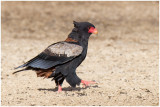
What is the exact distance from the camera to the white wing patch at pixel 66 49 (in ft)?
28.1

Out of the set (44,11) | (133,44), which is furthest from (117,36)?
(44,11)

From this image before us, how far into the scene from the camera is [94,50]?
14.9 m

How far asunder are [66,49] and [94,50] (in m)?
6.20

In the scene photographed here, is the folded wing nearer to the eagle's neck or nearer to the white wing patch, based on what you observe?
the white wing patch

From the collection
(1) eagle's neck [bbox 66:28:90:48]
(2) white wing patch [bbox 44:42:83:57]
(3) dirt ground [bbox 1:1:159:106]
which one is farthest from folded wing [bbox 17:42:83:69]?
(3) dirt ground [bbox 1:1:159:106]

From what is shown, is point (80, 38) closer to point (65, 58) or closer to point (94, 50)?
point (65, 58)

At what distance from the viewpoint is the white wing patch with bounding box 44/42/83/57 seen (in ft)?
28.1

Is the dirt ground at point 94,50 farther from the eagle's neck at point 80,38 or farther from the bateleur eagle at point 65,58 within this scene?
the eagle's neck at point 80,38

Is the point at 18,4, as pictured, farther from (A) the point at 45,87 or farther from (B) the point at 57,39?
(A) the point at 45,87

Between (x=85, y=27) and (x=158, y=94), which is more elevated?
(x=85, y=27)

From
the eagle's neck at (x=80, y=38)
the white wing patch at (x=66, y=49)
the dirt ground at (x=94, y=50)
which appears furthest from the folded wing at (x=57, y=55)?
the dirt ground at (x=94, y=50)

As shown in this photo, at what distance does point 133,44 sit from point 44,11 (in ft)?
27.6

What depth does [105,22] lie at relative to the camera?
831 inches

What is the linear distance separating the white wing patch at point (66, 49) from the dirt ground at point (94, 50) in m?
0.91
